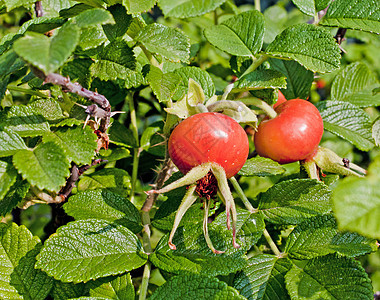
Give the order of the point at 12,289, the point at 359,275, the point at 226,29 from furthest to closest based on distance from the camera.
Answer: the point at 226,29, the point at 12,289, the point at 359,275

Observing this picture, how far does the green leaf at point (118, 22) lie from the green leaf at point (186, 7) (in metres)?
→ 0.11

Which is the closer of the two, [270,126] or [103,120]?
[103,120]

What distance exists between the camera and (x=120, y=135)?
1600mm

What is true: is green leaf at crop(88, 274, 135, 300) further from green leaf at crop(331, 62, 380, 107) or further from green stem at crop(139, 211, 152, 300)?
green leaf at crop(331, 62, 380, 107)

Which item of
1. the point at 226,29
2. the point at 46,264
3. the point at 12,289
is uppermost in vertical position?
the point at 226,29

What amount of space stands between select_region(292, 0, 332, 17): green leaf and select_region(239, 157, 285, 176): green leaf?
0.55 metres

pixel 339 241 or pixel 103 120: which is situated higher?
pixel 103 120

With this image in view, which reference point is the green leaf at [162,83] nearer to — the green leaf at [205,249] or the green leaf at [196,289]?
the green leaf at [205,249]

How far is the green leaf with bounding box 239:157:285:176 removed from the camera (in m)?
1.35

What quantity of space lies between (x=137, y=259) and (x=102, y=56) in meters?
0.62

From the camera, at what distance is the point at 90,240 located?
3.76ft

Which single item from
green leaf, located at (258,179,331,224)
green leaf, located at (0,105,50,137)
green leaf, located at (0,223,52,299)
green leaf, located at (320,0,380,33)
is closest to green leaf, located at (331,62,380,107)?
green leaf, located at (320,0,380,33)

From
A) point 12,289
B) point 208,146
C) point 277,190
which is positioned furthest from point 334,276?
point 12,289

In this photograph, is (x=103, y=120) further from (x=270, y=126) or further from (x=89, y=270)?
(x=270, y=126)
